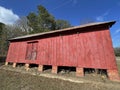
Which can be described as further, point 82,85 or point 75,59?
point 75,59

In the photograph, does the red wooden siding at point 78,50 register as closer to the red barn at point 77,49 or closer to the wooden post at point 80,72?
the red barn at point 77,49

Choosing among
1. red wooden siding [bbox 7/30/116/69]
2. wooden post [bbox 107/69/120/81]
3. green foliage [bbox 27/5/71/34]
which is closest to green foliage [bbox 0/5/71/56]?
green foliage [bbox 27/5/71/34]

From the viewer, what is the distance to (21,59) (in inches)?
372

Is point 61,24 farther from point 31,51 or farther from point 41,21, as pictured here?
point 31,51

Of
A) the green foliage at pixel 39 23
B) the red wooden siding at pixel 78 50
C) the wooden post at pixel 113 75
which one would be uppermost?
the green foliage at pixel 39 23

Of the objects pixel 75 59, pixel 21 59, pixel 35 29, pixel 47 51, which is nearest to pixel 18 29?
pixel 35 29

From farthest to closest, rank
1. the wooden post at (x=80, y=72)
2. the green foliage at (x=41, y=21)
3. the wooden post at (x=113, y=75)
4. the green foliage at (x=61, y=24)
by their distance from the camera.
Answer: the green foliage at (x=61, y=24), the green foliage at (x=41, y=21), the wooden post at (x=80, y=72), the wooden post at (x=113, y=75)

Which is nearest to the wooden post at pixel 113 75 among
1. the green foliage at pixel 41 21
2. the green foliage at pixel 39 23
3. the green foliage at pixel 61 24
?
the green foliage at pixel 39 23

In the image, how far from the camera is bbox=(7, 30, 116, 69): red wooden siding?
5855 mm

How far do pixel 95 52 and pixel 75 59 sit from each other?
139 centimetres

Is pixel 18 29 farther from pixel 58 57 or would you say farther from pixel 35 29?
pixel 58 57

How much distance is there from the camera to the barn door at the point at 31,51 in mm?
8797

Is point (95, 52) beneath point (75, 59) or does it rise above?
above

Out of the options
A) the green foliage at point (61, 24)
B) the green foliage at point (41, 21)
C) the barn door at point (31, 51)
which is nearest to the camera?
the barn door at point (31, 51)
